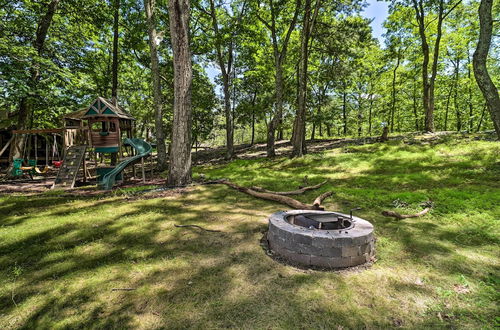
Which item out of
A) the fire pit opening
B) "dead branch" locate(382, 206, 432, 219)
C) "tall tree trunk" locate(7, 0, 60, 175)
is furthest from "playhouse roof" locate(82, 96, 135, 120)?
"dead branch" locate(382, 206, 432, 219)

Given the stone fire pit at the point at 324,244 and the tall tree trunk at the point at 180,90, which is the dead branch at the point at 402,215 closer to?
the stone fire pit at the point at 324,244

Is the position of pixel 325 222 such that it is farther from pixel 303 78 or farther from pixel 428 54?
pixel 428 54

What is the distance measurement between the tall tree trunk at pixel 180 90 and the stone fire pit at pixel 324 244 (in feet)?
19.4

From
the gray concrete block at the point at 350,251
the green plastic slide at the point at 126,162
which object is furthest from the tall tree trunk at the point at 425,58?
the green plastic slide at the point at 126,162

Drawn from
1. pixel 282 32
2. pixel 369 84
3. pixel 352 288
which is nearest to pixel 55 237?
pixel 352 288

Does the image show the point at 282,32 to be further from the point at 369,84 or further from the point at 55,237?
the point at 55,237

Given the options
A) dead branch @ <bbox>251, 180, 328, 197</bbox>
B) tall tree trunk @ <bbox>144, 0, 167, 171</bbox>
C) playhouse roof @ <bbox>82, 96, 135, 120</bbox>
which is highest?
tall tree trunk @ <bbox>144, 0, 167, 171</bbox>

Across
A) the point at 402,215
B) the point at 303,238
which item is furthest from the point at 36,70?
the point at 402,215

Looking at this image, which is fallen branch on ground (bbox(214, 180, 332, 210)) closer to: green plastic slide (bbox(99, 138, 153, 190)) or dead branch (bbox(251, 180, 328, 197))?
dead branch (bbox(251, 180, 328, 197))

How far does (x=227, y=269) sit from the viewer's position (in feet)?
12.8

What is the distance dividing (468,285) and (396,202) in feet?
12.5

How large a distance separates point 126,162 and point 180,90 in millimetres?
4804

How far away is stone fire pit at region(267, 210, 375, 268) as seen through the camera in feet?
12.9

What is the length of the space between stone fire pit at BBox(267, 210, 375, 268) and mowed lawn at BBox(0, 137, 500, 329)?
0.22 metres
